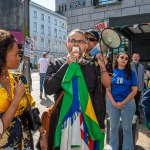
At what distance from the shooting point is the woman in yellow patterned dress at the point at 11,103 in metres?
1.99

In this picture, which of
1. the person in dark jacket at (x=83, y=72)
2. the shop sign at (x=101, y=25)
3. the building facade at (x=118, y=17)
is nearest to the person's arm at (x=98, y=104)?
the person in dark jacket at (x=83, y=72)

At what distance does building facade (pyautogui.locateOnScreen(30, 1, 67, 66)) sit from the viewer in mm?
60625

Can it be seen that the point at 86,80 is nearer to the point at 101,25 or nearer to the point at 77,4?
the point at 101,25

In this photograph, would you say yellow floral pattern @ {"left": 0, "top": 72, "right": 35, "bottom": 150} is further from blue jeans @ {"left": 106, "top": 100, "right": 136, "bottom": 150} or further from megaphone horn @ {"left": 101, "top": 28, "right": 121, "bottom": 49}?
blue jeans @ {"left": 106, "top": 100, "right": 136, "bottom": 150}

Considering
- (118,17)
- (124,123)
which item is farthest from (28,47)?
(124,123)

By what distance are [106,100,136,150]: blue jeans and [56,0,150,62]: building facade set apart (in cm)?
318

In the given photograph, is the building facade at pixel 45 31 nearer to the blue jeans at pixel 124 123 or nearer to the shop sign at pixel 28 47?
the shop sign at pixel 28 47

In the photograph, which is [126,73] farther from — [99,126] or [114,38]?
[99,126]

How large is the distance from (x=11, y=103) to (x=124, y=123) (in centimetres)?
243

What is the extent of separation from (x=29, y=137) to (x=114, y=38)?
1.69 meters

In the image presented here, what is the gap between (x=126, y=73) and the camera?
4.08m

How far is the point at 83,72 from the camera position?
2.52m

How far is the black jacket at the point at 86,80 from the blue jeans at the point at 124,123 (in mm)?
1508

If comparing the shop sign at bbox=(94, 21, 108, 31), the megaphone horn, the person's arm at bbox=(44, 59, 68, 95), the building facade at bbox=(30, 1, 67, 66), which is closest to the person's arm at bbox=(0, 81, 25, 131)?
the person's arm at bbox=(44, 59, 68, 95)
